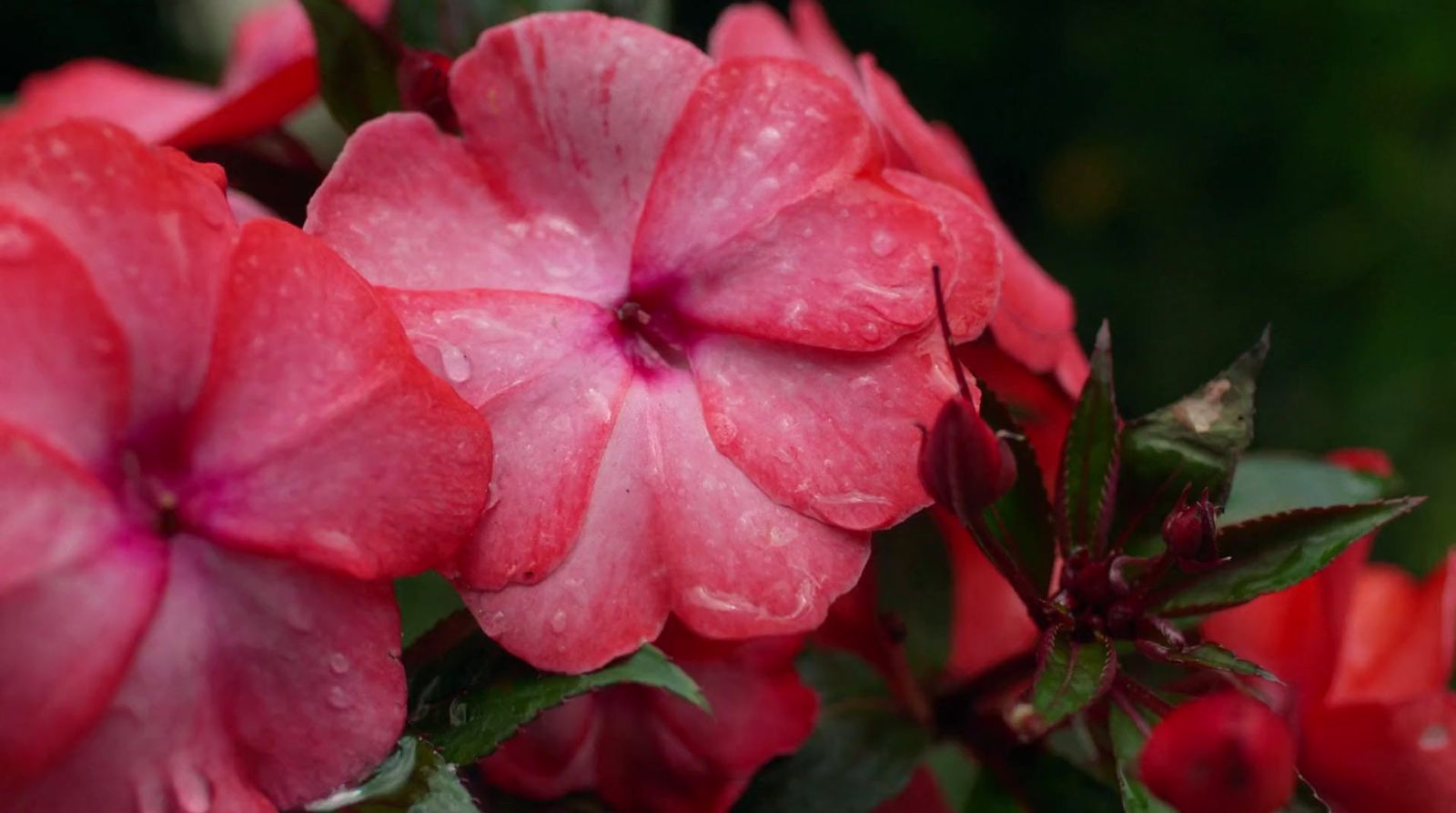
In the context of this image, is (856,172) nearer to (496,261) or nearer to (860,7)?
(496,261)

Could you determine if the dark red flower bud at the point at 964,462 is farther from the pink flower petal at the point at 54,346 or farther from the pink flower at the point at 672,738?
the pink flower petal at the point at 54,346

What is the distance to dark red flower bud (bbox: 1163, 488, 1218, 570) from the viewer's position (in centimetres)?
48

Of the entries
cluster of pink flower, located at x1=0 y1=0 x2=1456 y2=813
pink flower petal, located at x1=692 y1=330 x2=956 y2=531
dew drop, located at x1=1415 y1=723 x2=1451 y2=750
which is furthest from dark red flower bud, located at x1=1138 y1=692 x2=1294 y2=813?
dew drop, located at x1=1415 y1=723 x2=1451 y2=750

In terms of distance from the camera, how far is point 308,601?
0.44 metres

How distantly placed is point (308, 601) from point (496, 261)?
0.47 feet

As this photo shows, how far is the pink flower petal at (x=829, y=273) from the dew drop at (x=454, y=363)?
3.5 inches

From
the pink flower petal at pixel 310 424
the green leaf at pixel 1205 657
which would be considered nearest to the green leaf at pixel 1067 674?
the green leaf at pixel 1205 657

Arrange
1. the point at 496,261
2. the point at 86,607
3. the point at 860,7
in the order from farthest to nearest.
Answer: the point at 860,7 < the point at 496,261 < the point at 86,607

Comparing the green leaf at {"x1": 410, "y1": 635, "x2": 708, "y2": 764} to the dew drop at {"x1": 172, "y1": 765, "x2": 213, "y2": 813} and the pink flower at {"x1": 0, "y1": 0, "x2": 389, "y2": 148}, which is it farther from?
the pink flower at {"x1": 0, "y1": 0, "x2": 389, "y2": 148}

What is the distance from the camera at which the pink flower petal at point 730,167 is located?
525 mm

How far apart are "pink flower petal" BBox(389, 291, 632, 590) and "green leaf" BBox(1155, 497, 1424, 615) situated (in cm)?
23

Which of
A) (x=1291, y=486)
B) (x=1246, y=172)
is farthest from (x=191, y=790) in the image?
(x=1246, y=172)

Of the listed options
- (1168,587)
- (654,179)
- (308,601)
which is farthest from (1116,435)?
(308,601)

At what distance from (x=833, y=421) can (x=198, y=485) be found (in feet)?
0.68
